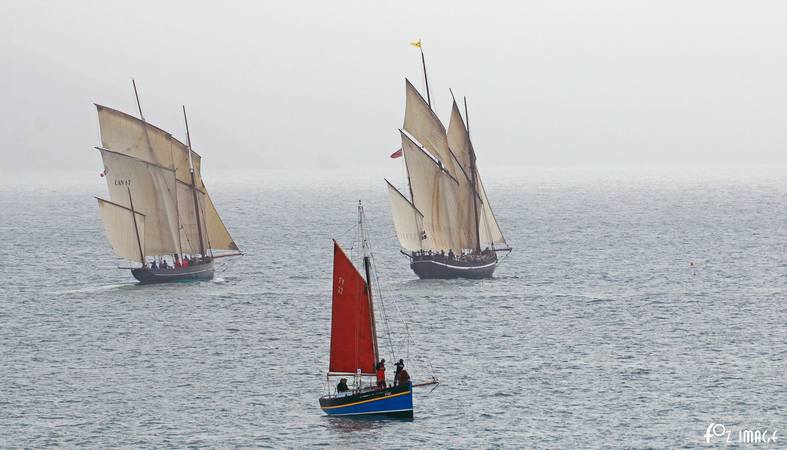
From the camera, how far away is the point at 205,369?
7456 centimetres

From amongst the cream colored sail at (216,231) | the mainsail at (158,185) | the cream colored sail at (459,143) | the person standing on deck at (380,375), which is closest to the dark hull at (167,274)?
the mainsail at (158,185)

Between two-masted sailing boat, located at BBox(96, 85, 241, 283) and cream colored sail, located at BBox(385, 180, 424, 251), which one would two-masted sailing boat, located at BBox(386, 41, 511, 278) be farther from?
two-masted sailing boat, located at BBox(96, 85, 241, 283)

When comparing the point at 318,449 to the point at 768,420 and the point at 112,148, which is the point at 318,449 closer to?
the point at 768,420

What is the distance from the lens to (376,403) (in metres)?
61.3

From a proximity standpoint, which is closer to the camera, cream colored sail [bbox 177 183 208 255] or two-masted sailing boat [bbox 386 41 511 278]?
two-masted sailing boat [bbox 386 41 511 278]

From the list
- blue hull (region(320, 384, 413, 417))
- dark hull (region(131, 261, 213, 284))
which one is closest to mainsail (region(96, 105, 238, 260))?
dark hull (region(131, 261, 213, 284))

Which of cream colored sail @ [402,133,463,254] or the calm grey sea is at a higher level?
cream colored sail @ [402,133,463,254]

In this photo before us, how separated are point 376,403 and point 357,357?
273 centimetres

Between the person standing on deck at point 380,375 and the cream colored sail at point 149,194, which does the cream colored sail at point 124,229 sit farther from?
the person standing on deck at point 380,375

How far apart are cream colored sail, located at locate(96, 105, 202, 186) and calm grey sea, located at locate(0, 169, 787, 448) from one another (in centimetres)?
1207

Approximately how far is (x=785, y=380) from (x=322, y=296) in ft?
155

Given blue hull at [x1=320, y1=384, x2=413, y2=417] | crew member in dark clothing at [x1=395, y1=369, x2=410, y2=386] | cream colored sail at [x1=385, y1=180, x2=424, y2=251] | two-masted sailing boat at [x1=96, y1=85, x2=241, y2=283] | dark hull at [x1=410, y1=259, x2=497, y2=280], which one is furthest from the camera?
two-masted sailing boat at [x1=96, y1=85, x2=241, y2=283]

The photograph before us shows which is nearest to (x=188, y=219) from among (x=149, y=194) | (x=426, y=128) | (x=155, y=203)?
(x=155, y=203)

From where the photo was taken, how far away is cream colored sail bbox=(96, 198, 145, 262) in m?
110
